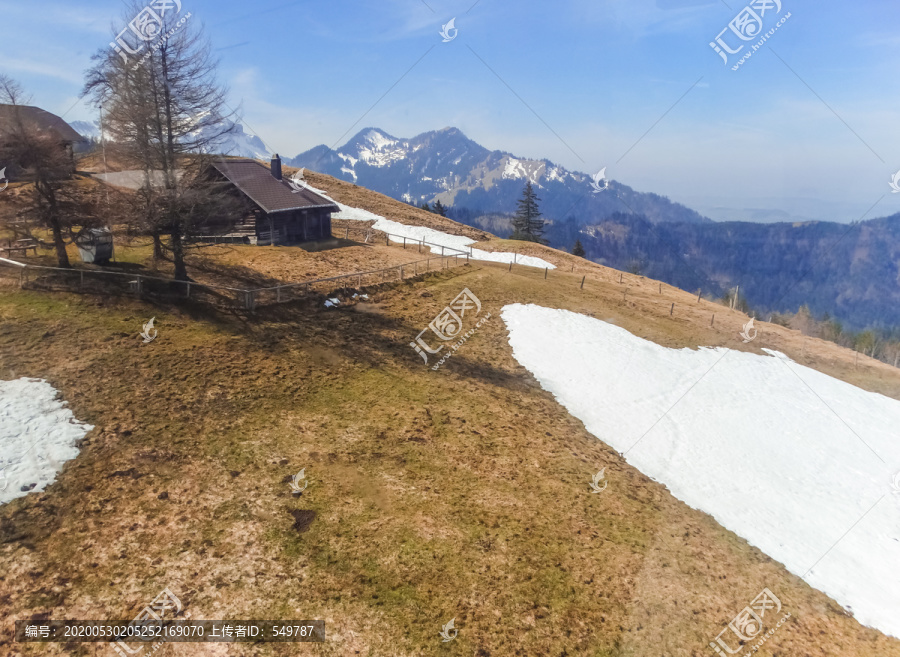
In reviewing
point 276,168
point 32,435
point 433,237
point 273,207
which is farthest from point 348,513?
point 433,237

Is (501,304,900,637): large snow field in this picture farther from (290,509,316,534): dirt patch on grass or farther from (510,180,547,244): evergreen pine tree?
(510,180,547,244): evergreen pine tree

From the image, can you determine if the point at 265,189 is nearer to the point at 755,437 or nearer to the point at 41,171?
the point at 41,171

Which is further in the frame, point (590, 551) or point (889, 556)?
point (889, 556)


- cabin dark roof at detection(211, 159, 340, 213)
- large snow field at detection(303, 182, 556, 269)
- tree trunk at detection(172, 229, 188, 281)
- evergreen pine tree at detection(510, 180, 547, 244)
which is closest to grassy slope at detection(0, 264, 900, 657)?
tree trunk at detection(172, 229, 188, 281)

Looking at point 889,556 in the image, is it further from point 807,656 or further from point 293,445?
point 293,445

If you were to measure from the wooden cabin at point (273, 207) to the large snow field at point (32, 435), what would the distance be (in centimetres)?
2453

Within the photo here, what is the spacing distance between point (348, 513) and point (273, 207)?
102 feet

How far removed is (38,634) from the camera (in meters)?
8.92

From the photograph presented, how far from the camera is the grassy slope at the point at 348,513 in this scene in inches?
412

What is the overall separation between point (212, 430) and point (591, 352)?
66.2 ft

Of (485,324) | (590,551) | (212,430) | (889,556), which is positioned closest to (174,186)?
(212,430)

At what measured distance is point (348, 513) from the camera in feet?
43.6

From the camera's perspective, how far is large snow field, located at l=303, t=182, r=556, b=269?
52594 mm

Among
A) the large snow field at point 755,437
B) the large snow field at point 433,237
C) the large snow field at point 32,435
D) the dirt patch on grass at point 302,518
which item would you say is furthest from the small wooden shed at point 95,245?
the large snow field at point 433,237
